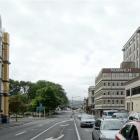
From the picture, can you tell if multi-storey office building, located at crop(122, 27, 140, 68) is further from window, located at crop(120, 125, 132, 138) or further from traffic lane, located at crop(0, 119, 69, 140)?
window, located at crop(120, 125, 132, 138)

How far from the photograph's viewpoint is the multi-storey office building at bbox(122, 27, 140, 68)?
11846 centimetres

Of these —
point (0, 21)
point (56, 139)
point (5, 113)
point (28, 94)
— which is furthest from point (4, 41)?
point (28, 94)

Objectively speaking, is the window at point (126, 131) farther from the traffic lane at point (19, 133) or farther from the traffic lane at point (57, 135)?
the traffic lane at point (19, 133)

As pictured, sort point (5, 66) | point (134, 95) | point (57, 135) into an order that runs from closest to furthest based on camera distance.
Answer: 1. point (57, 135)
2. point (5, 66)
3. point (134, 95)

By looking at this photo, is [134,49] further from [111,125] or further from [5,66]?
[111,125]

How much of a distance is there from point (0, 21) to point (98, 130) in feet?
168

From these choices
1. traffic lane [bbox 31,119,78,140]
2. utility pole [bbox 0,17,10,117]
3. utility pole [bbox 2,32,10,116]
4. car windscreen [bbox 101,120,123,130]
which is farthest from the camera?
utility pole [bbox 2,32,10,116]

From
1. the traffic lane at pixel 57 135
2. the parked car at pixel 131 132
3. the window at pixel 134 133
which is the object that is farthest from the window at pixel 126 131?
the traffic lane at pixel 57 135

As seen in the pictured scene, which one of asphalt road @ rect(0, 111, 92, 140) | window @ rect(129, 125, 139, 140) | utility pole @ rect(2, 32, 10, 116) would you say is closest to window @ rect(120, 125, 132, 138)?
window @ rect(129, 125, 139, 140)

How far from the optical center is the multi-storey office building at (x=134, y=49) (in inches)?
4664

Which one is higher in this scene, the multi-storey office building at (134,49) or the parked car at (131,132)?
the multi-storey office building at (134,49)

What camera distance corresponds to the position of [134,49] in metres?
124

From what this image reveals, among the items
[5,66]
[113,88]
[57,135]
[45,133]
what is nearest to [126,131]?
[57,135]

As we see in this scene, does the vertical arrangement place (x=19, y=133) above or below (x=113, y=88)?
below
